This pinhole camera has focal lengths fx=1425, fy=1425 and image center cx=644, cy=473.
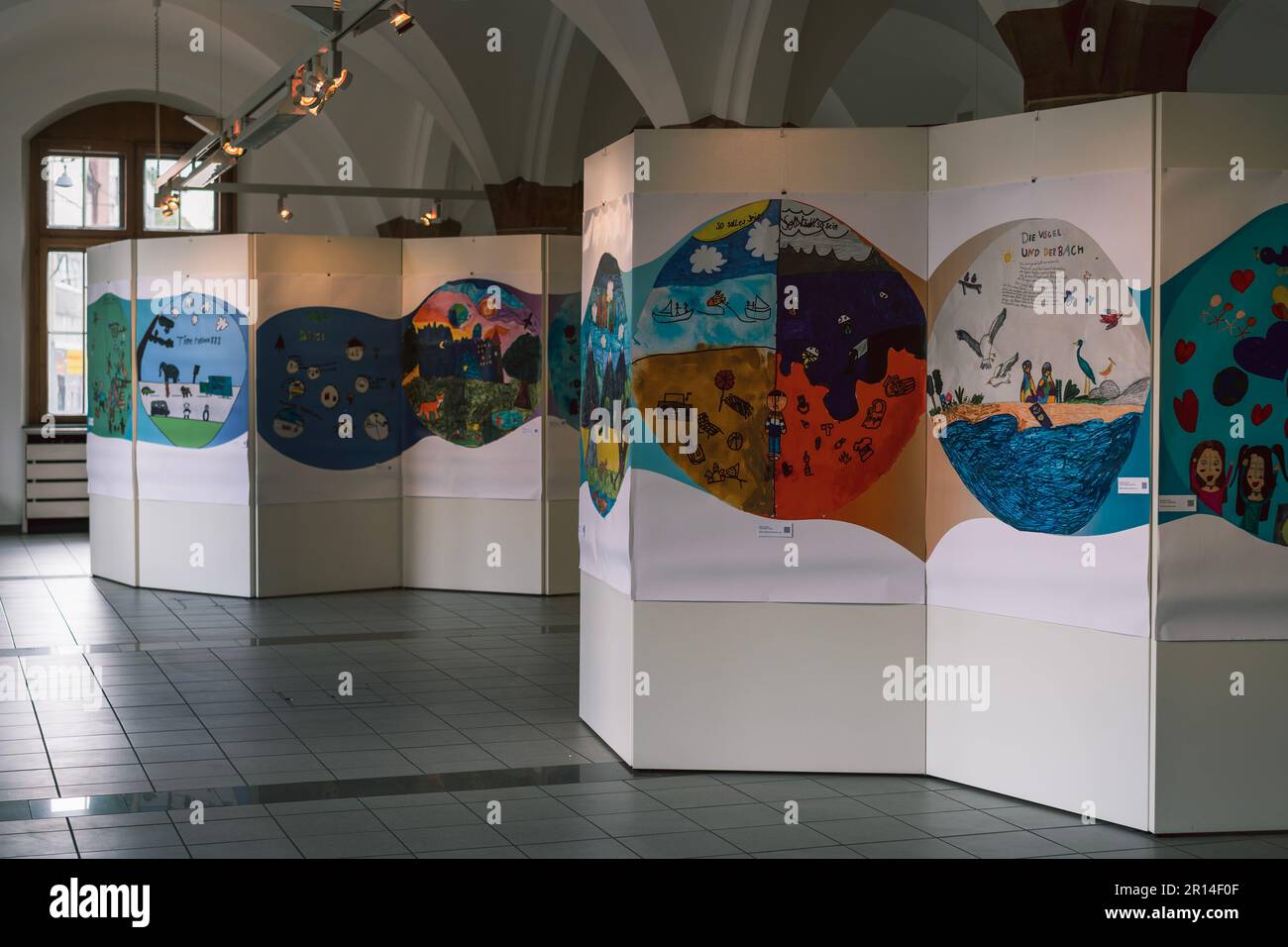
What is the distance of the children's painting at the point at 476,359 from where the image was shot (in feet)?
41.4

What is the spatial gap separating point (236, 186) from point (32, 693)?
8.52m

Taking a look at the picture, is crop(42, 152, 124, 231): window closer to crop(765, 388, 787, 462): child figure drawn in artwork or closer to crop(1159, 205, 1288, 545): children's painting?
crop(765, 388, 787, 462): child figure drawn in artwork

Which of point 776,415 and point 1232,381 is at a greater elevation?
point 1232,381

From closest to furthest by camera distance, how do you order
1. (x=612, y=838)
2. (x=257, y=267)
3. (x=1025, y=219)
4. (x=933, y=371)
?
(x=612, y=838) < (x=1025, y=219) < (x=933, y=371) < (x=257, y=267)

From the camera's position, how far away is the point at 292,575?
495 inches

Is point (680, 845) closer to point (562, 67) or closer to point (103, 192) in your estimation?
point (562, 67)

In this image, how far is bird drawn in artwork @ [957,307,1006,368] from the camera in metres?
6.37

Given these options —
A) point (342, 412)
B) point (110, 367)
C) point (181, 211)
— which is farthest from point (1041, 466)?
point (181, 211)

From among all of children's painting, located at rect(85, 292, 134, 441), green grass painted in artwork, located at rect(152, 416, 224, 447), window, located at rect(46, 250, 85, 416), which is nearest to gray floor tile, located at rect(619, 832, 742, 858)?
green grass painted in artwork, located at rect(152, 416, 224, 447)

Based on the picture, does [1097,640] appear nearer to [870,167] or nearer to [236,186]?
[870,167]

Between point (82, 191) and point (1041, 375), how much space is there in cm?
1697

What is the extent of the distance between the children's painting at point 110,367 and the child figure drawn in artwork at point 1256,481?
10.1 metres

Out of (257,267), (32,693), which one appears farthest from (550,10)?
(32,693)

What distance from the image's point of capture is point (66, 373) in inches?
767
